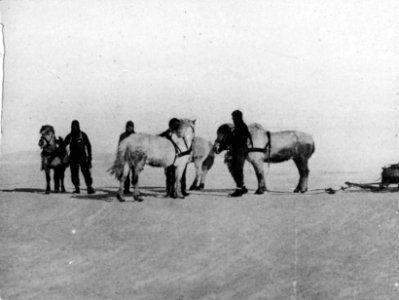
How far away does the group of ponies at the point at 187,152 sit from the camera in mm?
12445

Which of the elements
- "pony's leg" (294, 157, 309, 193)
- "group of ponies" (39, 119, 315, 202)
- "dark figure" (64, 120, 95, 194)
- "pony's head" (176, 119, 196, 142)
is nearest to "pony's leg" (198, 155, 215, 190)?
"group of ponies" (39, 119, 315, 202)

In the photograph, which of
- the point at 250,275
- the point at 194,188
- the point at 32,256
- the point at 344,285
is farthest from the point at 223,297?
the point at 194,188

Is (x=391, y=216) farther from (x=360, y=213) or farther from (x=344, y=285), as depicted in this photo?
(x=344, y=285)

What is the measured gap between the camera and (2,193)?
44.7ft

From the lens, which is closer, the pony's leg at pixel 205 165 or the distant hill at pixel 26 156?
the distant hill at pixel 26 156

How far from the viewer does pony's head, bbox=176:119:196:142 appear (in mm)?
13031

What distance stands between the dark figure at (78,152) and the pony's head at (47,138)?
0.90 ft

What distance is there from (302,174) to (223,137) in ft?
5.93

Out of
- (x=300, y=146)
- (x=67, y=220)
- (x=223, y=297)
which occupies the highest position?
(x=300, y=146)

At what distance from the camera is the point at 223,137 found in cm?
1339

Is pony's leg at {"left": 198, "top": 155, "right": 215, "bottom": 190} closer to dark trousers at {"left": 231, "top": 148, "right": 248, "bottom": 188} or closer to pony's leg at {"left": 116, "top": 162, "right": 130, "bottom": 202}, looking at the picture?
dark trousers at {"left": 231, "top": 148, "right": 248, "bottom": 188}

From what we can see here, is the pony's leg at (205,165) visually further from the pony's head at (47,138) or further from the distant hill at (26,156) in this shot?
the pony's head at (47,138)

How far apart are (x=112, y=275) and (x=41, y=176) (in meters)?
6.58

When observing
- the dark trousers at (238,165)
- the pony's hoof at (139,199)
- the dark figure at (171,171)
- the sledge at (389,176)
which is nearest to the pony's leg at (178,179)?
the dark figure at (171,171)
